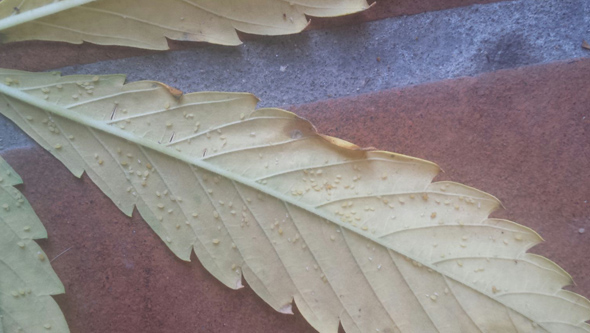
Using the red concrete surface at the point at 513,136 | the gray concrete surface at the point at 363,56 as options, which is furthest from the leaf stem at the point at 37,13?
the red concrete surface at the point at 513,136

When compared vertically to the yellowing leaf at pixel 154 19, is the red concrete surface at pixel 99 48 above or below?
below

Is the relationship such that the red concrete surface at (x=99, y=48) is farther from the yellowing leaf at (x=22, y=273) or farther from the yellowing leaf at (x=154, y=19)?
the yellowing leaf at (x=22, y=273)

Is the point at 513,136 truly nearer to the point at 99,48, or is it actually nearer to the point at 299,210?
the point at 299,210

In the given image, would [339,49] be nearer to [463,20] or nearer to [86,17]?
[463,20]

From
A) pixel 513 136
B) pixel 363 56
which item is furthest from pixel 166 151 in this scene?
pixel 513 136

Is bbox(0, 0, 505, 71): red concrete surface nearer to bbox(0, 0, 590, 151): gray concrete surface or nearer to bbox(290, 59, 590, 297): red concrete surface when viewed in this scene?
bbox(0, 0, 590, 151): gray concrete surface

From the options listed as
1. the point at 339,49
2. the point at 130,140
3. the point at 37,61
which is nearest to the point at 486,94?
the point at 339,49
